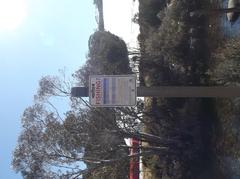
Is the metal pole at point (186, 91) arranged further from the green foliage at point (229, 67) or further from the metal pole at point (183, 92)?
the green foliage at point (229, 67)

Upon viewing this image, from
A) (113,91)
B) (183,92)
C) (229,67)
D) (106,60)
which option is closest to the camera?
(113,91)

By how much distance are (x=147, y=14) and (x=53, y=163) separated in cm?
854

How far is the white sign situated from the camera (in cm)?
877

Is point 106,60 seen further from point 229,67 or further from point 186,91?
point 186,91

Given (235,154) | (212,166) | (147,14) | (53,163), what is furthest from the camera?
(147,14)

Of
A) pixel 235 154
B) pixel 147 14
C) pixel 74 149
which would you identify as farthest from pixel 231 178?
pixel 147 14

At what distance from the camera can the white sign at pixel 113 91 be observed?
8773 millimetres

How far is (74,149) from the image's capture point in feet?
64.7

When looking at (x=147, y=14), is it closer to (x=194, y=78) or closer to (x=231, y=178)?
(x=194, y=78)

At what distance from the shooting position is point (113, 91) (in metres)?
8.81

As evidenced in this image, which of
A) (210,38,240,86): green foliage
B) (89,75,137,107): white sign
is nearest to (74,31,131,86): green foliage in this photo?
(210,38,240,86): green foliage

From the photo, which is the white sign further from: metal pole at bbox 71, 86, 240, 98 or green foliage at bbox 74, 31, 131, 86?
green foliage at bbox 74, 31, 131, 86

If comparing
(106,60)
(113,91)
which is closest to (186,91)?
(113,91)

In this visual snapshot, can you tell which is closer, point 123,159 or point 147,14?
point 123,159
